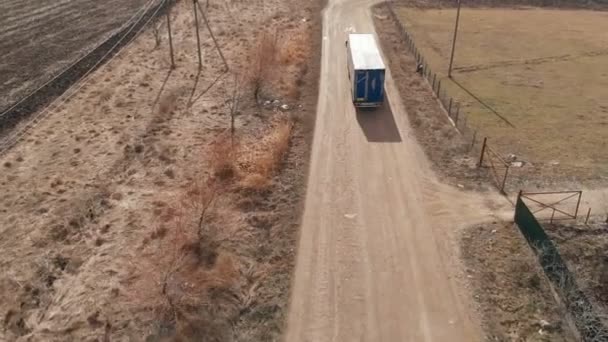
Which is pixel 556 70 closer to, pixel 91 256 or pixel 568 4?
pixel 568 4

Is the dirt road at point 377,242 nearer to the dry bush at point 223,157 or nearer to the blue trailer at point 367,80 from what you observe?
the blue trailer at point 367,80

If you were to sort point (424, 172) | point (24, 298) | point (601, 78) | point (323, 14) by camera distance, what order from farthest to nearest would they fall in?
point (323, 14), point (601, 78), point (424, 172), point (24, 298)

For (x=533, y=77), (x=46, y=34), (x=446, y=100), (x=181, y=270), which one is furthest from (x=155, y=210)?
(x=46, y=34)

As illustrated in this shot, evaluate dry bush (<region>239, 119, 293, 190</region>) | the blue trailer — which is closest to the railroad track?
dry bush (<region>239, 119, 293, 190</region>)

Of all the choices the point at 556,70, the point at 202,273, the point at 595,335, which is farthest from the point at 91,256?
the point at 556,70

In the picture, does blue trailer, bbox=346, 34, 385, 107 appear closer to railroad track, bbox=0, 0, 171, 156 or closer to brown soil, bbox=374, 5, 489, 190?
brown soil, bbox=374, 5, 489, 190

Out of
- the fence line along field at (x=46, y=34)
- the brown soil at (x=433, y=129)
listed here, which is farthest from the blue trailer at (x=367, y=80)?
the fence line along field at (x=46, y=34)
